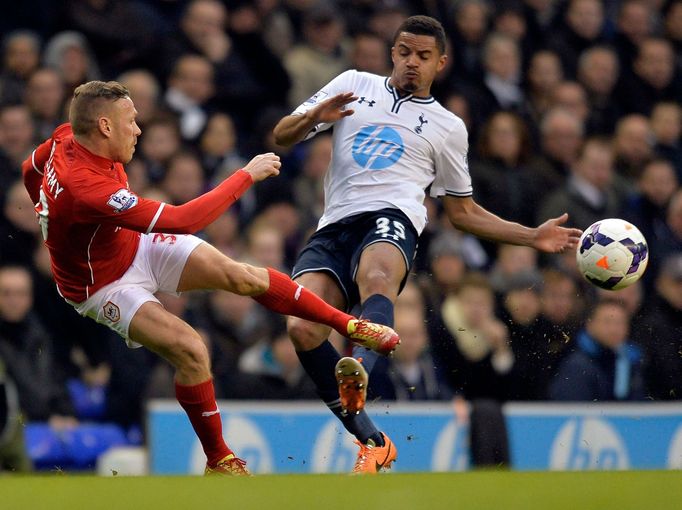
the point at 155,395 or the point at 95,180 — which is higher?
the point at 95,180

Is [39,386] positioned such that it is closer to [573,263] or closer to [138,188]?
[138,188]

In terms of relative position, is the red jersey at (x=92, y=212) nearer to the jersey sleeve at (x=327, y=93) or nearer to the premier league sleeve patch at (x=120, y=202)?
the premier league sleeve patch at (x=120, y=202)

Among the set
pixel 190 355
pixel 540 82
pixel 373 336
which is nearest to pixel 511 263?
pixel 540 82

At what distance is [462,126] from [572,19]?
22.6 ft

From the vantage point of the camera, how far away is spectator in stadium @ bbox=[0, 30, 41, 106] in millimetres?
11180

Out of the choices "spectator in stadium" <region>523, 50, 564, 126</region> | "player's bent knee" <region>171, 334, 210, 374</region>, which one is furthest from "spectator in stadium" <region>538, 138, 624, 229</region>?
"player's bent knee" <region>171, 334, 210, 374</region>

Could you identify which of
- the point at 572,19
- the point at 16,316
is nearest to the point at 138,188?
the point at 16,316

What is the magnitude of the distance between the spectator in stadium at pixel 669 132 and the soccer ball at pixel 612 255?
20.1 feet

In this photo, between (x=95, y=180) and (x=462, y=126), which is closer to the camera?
(x=95, y=180)

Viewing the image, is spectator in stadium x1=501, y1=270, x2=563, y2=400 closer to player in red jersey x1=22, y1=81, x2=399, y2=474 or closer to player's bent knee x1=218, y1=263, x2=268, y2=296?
player in red jersey x1=22, y1=81, x2=399, y2=474

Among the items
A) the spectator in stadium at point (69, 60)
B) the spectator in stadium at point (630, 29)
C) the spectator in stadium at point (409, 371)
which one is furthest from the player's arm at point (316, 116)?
the spectator in stadium at point (630, 29)

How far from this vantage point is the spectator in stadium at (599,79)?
1473cm

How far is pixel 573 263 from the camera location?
40.9 feet

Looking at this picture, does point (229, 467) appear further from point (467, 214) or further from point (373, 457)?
point (467, 214)
